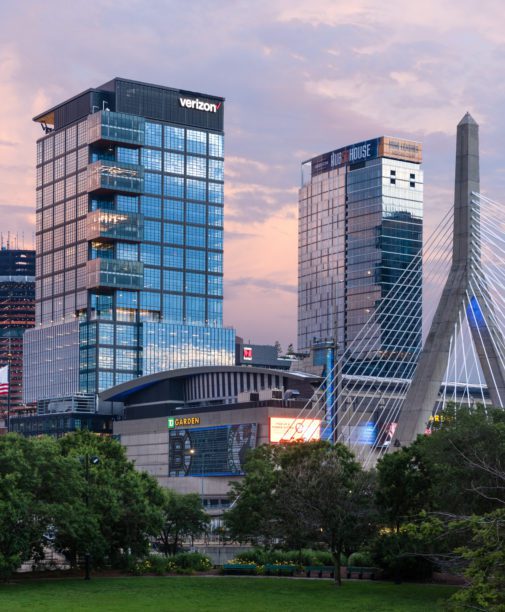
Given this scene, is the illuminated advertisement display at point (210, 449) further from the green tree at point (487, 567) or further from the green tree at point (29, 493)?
the green tree at point (487, 567)

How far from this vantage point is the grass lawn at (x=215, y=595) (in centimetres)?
5762

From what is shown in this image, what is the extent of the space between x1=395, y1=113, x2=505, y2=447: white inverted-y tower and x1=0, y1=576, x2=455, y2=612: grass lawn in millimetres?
15988

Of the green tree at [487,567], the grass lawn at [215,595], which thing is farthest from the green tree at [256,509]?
the green tree at [487,567]

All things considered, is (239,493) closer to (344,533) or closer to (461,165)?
(344,533)

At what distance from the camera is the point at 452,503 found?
63.4 m

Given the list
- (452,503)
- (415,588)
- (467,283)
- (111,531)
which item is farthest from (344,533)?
(467,283)

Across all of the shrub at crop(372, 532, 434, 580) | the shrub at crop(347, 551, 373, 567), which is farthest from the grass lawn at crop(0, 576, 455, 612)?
the shrub at crop(347, 551, 373, 567)

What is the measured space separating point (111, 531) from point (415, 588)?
892 inches

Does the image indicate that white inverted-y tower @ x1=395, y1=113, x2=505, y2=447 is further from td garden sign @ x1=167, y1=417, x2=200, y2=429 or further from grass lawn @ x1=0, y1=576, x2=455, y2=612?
td garden sign @ x1=167, y1=417, x2=200, y2=429

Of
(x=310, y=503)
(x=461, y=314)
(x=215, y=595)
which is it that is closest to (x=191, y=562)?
(x=310, y=503)

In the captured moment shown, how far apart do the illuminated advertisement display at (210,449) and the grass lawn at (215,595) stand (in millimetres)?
89965

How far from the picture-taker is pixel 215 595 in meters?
64.8

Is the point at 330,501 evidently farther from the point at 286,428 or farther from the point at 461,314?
the point at 286,428

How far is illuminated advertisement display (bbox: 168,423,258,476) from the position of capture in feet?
552
